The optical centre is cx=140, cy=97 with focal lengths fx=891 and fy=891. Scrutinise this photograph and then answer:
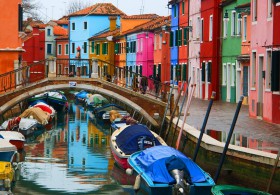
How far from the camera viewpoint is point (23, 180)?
20641 mm

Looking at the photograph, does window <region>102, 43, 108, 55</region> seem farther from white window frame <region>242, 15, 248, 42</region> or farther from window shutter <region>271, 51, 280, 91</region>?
window shutter <region>271, 51, 280, 91</region>

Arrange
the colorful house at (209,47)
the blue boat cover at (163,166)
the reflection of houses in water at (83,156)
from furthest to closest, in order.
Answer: the colorful house at (209,47), the reflection of houses in water at (83,156), the blue boat cover at (163,166)

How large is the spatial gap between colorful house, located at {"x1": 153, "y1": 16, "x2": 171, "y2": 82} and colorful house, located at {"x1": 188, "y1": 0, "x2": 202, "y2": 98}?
4213mm

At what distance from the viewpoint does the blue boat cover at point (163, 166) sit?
17.3 metres

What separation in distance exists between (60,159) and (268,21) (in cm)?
699

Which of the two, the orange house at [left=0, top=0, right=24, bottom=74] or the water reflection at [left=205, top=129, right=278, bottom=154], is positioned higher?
the orange house at [left=0, top=0, right=24, bottom=74]

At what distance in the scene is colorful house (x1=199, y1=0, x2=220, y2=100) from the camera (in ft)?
125

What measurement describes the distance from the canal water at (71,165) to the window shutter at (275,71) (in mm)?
4746

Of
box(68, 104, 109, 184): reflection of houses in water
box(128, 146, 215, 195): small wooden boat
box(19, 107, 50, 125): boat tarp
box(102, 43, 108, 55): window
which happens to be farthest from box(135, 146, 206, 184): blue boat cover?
box(102, 43, 108, 55): window

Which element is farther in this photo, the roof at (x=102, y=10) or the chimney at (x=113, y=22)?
the roof at (x=102, y=10)

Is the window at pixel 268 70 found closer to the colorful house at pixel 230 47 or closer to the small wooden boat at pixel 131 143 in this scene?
the small wooden boat at pixel 131 143

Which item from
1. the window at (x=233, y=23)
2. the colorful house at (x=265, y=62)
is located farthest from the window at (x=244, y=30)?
the colorful house at (x=265, y=62)

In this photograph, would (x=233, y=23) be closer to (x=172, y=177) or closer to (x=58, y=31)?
(x=172, y=177)

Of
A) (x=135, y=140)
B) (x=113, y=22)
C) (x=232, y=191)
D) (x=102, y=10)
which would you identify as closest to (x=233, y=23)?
(x=135, y=140)
